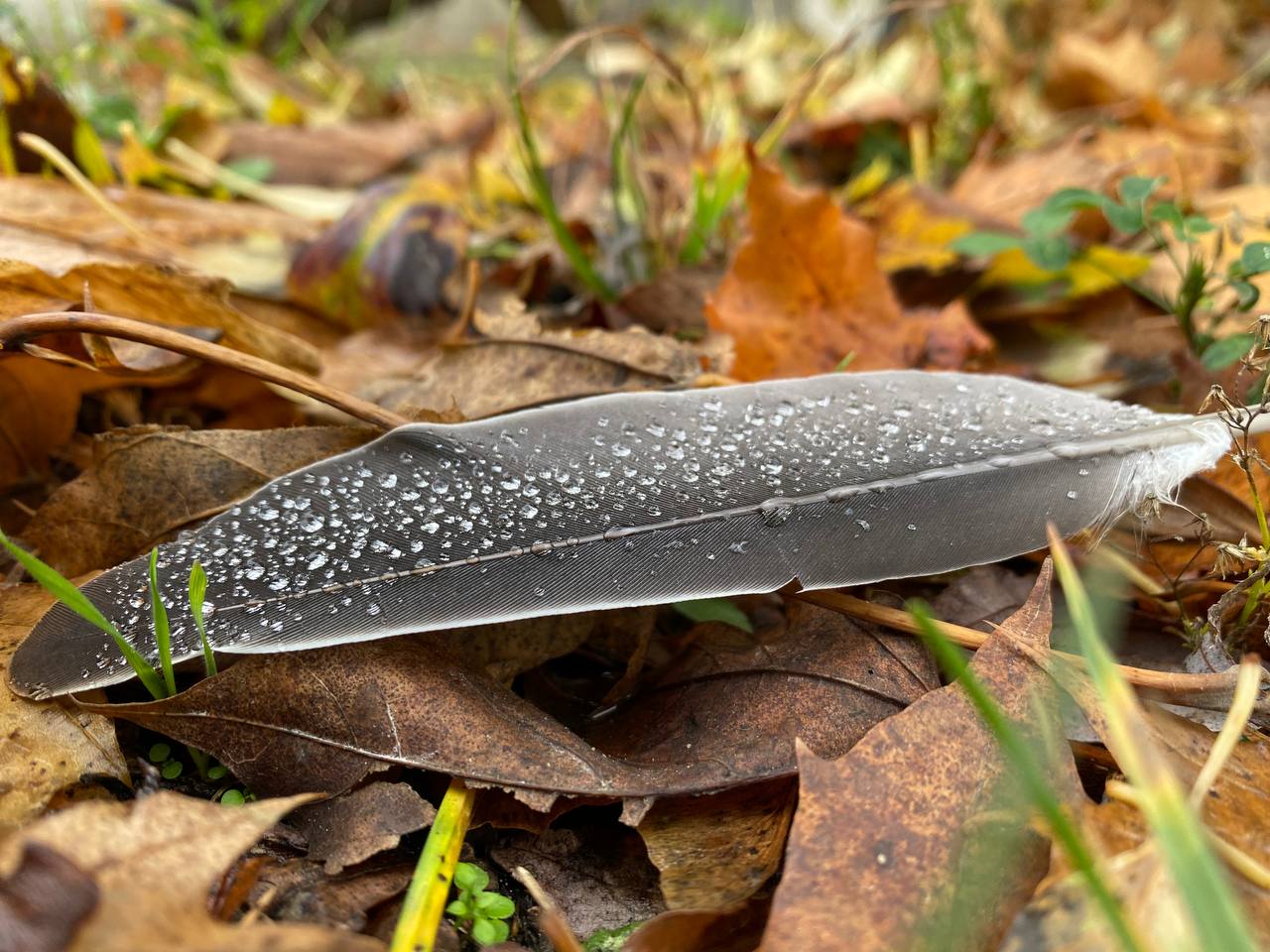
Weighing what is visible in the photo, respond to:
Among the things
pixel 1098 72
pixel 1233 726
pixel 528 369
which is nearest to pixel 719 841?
pixel 1233 726

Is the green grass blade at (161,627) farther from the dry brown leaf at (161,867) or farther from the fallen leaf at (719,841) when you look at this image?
the fallen leaf at (719,841)

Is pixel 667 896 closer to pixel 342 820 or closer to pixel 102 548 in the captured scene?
pixel 342 820

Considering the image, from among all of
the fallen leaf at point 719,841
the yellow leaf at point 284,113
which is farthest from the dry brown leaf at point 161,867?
the yellow leaf at point 284,113

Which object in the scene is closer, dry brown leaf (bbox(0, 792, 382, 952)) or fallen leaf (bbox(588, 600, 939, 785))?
dry brown leaf (bbox(0, 792, 382, 952))

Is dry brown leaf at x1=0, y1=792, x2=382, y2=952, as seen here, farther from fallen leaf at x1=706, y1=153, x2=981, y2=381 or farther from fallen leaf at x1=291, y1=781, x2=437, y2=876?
fallen leaf at x1=706, y1=153, x2=981, y2=381

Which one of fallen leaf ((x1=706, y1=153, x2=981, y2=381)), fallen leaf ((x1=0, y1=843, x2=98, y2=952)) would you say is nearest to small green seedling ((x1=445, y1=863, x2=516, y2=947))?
fallen leaf ((x1=0, y1=843, x2=98, y2=952))
